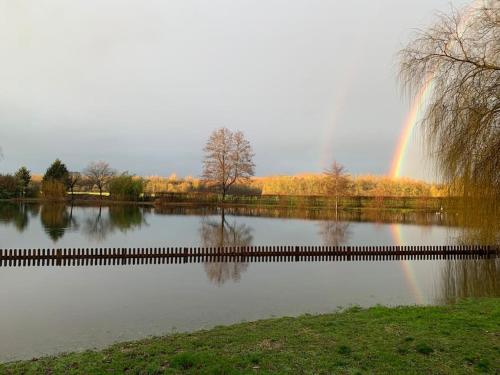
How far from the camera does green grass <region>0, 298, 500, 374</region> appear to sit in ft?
18.8

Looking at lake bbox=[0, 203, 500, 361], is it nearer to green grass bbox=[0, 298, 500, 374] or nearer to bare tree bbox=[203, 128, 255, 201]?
green grass bbox=[0, 298, 500, 374]

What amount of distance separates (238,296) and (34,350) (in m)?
6.23

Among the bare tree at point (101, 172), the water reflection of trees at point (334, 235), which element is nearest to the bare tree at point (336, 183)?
the water reflection of trees at point (334, 235)

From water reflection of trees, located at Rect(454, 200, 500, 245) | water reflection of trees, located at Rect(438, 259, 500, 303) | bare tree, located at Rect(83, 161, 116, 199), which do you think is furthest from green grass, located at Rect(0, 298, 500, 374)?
bare tree, located at Rect(83, 161, 116, 199)

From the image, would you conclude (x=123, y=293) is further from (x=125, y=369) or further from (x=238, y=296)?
(x=125, y=369)

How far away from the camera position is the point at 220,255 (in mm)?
20969

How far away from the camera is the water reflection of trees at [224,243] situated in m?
16.2

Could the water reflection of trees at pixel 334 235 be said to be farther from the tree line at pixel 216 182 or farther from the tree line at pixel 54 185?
the tree line at pixel 54 185

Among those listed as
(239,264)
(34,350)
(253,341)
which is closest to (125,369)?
(253,341)

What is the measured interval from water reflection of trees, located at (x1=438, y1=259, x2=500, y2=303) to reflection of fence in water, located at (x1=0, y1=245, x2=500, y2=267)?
998mm

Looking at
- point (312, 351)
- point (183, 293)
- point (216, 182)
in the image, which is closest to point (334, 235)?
point (183, 293)

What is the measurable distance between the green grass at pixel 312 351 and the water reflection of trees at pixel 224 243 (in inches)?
284

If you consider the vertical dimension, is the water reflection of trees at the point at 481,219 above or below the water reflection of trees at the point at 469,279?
above

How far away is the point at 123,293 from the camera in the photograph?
42.9ft
